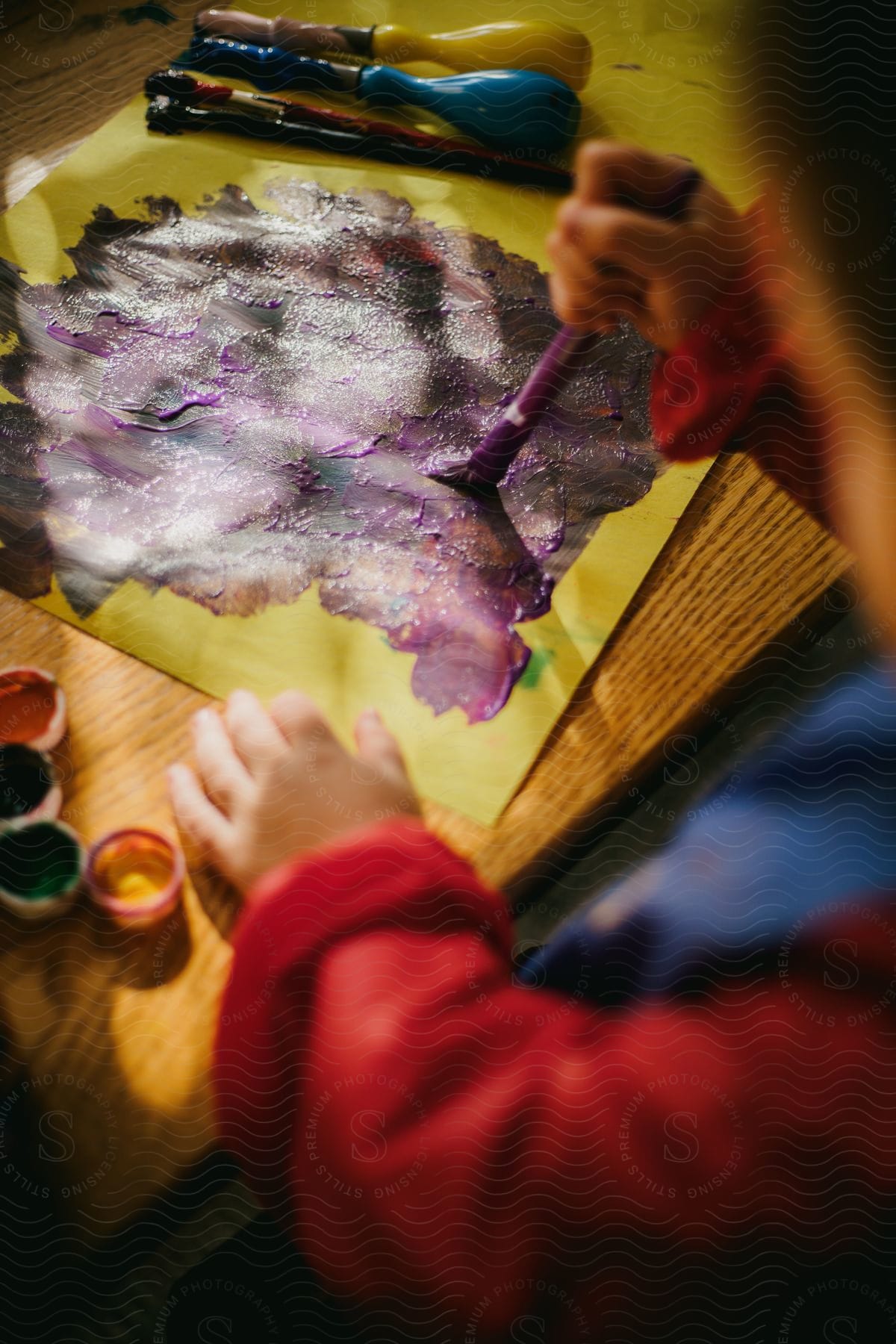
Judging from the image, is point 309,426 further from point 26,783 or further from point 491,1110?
point 491,1110

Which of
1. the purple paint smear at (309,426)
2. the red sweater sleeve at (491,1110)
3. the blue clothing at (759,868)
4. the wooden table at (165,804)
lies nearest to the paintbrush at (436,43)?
the purple paint smear at (309,426)

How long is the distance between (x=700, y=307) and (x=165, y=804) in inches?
18.4

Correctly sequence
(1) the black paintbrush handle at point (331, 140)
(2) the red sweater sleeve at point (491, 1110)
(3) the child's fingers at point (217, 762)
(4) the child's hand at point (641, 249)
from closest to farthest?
(2) the red sweater sleeve at point (491, 1110) < (3) the child's fingers at point (217, 762) < (4) the child's hand at point (641, 249) < (1) the black paintbrush handle at point (331, 140)

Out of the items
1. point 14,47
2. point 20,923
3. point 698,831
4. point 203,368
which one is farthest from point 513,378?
point 14,47

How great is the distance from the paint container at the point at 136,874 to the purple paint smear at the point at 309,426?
142 millimetres

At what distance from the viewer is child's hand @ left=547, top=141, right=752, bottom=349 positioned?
528 millimetres

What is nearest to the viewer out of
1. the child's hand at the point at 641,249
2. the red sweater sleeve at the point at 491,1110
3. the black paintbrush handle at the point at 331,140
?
the red sweater sleeve at the point at 491,1110

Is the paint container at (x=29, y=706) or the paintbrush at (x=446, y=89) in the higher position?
the paintbrush at (x=446, y=89)

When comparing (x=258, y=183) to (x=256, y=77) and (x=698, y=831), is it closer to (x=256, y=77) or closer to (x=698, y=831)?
(x=256, y=77)

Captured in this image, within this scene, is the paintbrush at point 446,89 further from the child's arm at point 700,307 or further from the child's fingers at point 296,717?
the child's fingers at point 296,717

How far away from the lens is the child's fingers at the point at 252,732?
440mm

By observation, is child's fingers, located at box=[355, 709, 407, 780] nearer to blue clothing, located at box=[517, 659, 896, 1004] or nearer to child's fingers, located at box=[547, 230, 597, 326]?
blue clothing, located at box=[517, 659, 896, 1004]

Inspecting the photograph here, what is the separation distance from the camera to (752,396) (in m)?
0.54

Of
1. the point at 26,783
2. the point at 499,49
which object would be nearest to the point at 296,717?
the point at 26,783
